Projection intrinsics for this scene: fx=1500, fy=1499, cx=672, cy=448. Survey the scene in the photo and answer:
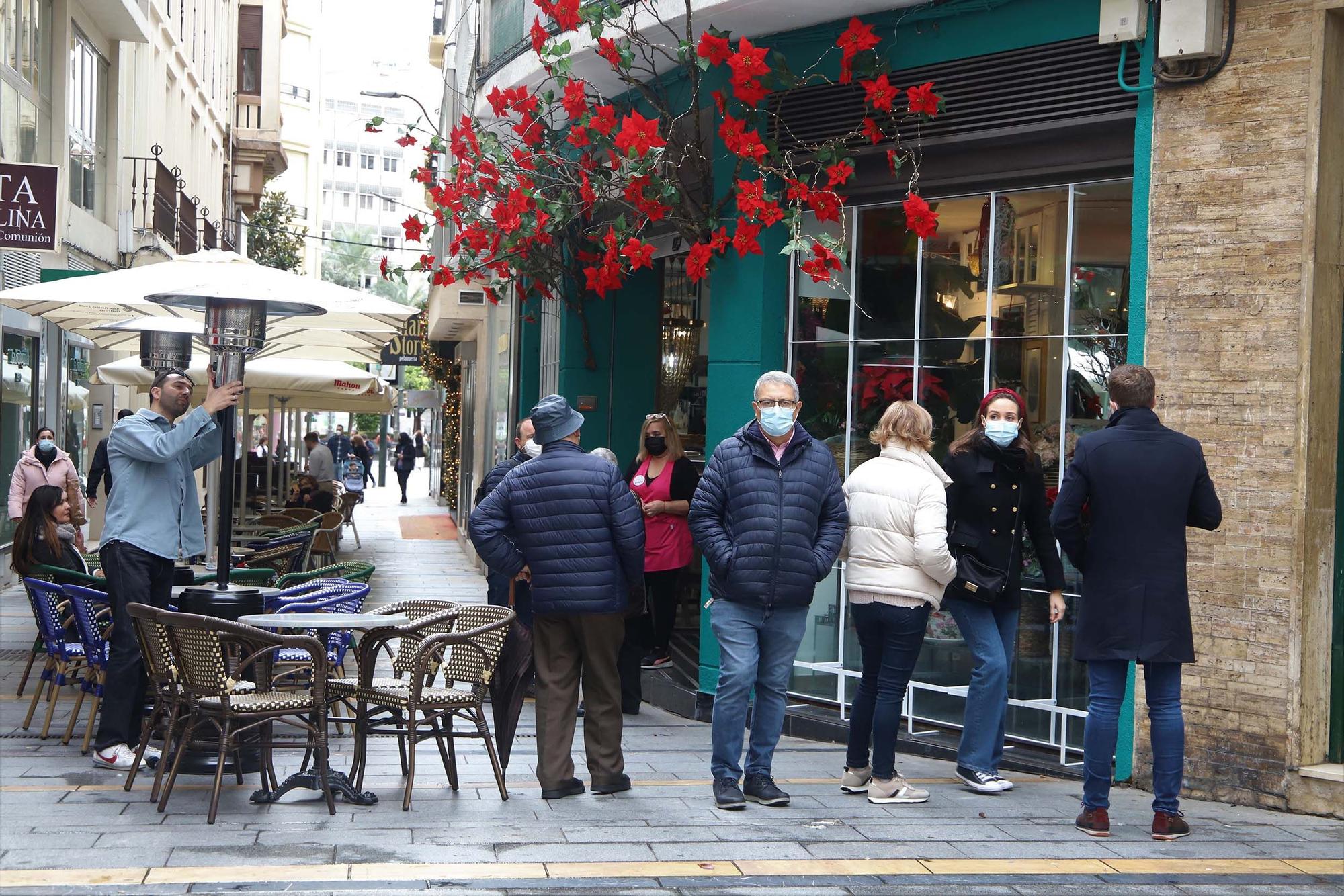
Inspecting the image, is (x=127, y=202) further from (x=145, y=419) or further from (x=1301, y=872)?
(x=1301, y=872)

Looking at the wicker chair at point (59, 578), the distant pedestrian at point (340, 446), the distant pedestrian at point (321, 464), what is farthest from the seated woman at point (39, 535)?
the distant pedestrian at point (340, 446)

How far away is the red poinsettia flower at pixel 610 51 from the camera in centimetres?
936

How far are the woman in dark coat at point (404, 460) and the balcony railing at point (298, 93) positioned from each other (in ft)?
127

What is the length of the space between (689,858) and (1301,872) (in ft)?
8.02

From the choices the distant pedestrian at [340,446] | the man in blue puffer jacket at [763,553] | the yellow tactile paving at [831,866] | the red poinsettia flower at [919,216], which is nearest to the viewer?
the yellow tactile paving at [831,866]

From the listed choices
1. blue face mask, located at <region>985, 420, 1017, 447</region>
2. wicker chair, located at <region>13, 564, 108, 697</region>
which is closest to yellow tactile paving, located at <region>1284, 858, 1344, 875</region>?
blue face mask, located at <region>985, 420, 1017, 447</region>

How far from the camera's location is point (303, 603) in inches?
310

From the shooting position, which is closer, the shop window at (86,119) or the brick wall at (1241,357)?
the brick wall at (1241,357)

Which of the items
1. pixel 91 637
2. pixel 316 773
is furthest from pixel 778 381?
pixel 91 637

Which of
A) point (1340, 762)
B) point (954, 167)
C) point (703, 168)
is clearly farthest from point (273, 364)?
point (1340, 762)

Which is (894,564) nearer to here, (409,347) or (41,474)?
(41,474)

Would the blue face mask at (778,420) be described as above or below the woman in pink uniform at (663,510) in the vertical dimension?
above

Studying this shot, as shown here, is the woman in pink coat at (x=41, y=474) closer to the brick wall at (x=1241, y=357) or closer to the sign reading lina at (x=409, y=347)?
the brick wall at (x=1241, y=357)

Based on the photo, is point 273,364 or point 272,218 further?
point 272,218
